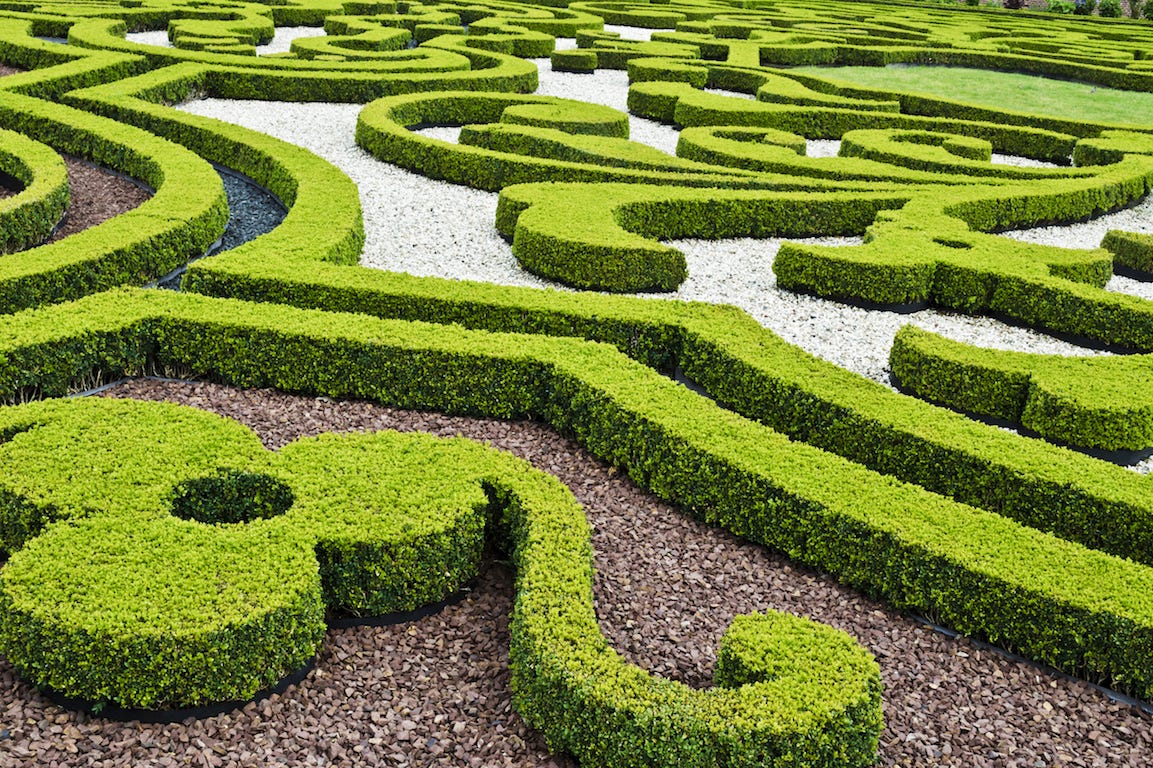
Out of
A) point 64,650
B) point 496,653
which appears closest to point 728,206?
point 496,653

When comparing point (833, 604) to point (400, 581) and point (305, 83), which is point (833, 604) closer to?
point (400, 581)

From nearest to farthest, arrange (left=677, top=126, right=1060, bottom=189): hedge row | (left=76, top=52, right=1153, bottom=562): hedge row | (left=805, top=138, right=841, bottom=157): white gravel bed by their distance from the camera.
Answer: (left=76, top=52, right=1153, bottom=562): hedge row
(left=677, top=126, right=1060, bottom=189): hedge row
(left=805, top=138, right=841, bottom=157): white gravel bed

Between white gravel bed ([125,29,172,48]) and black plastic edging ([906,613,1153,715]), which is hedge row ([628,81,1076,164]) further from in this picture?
black plastic edging ([906,613,1153,715])

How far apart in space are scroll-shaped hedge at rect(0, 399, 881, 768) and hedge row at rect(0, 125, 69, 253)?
5303 millimetres

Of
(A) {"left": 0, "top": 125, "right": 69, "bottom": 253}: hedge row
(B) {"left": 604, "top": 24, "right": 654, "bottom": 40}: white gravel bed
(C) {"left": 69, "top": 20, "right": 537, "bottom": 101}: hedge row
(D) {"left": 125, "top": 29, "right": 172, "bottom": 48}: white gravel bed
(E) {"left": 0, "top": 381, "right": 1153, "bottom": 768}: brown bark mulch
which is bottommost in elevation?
(E) {"left": 0, "top": 381, "right": 1153, "bottom": 768}: brown bark mulch

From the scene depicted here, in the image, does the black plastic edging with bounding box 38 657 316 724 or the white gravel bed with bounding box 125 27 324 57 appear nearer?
the black plastic edging with bounding box 38 657 316 724

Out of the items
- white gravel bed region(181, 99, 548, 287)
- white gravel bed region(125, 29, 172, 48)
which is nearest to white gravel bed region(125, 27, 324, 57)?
white gravel bed region(125, 29, 172, 48)

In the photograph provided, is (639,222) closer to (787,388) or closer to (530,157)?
(530,157)

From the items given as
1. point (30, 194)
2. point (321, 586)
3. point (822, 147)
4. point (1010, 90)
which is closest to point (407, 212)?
point (30, 194)

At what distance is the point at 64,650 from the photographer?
19.0 feet

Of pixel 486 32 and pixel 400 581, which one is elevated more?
pixel 486 32

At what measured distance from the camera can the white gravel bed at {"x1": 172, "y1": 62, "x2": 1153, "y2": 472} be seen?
12.0 meters

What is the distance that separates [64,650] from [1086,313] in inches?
428

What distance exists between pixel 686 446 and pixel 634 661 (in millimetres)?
2090
